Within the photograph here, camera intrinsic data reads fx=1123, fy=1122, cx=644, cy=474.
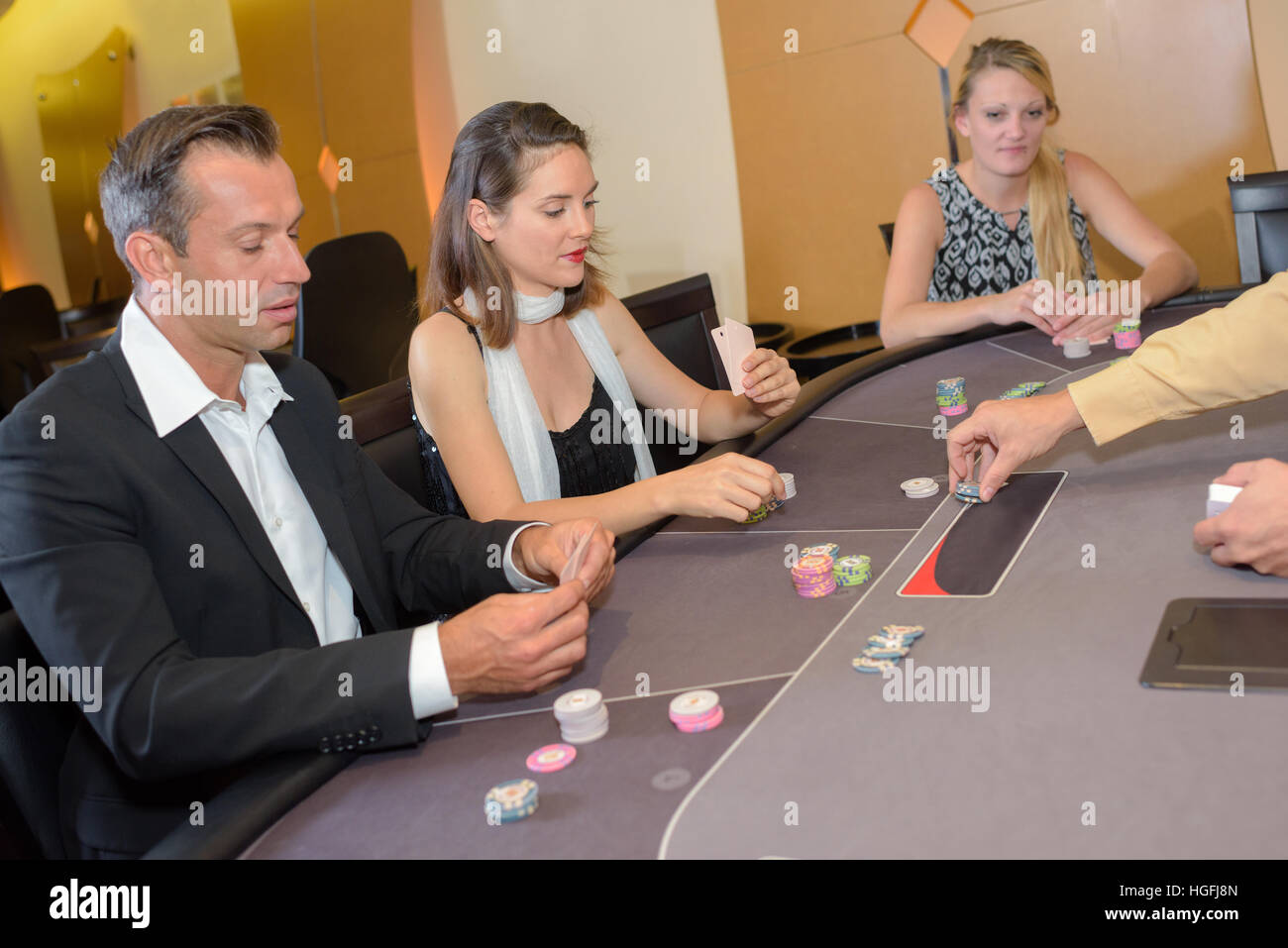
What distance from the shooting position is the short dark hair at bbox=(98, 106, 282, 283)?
1.51m

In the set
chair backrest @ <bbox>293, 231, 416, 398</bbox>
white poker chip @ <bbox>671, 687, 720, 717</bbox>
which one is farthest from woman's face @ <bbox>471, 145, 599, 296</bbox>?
chair backrest @ <bbox>293, 231, 416, 398</bbox>

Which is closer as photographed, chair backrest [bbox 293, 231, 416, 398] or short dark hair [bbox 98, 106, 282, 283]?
short dark hair [bbox 98, 106, 282, 283]

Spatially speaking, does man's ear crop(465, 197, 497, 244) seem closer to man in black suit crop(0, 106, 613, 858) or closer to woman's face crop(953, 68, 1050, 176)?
man in black suit crop(0, 106, 613, 858)

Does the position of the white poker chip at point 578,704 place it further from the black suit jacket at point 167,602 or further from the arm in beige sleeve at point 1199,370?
the arm in beige sleeve at point 1199,370

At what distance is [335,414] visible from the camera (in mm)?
1789

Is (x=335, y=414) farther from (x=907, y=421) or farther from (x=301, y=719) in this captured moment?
(x=907, y=421)

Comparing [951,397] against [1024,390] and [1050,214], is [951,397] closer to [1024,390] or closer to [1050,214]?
[1024,390]

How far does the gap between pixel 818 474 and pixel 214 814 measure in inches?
45.0

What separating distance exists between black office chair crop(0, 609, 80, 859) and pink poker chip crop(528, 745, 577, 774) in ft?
2.06

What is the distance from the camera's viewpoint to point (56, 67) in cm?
827

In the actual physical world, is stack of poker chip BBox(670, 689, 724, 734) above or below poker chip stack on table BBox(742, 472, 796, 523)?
below

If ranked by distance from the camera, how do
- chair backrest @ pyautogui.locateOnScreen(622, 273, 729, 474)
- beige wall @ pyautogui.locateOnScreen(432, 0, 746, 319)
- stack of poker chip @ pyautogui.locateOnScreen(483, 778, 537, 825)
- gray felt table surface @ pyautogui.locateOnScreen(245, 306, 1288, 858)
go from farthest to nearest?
beige wall @ pyautogui.locateOnScreen(432, 0, 746, 319), chair backrest @ pyautogui.locateOnScreen(622, 273, 729, 474), stack of poker chip @ pyautogui.locateOnScreen(483, 778, 537, 825), gray felt table surface @ pyautogui.locateOnScreen(245, 306, 1288, 858)

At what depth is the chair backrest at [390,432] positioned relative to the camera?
2.06 meters

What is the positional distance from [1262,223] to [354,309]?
123 inches
